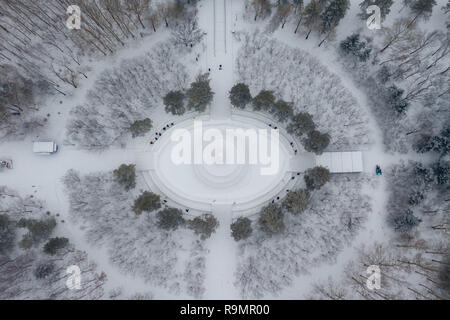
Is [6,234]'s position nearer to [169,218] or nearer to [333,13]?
[169,218]

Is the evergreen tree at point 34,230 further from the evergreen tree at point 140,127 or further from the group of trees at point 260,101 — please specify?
the group of trees at point 260,101

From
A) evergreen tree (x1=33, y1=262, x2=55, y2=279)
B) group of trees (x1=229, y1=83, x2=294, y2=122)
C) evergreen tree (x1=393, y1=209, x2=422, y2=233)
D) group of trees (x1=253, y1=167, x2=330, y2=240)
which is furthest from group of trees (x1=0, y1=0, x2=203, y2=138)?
evergreen tree (x1=393, y1=209, x2=422, y2=233)

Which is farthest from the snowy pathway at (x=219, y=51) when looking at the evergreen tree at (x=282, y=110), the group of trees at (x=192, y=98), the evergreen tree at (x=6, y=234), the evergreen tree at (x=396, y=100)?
the evergreen tree at (x=6, y=234)

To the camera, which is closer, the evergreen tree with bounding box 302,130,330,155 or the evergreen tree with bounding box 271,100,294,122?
the evergreen tree with bounding box 302,130,330,155

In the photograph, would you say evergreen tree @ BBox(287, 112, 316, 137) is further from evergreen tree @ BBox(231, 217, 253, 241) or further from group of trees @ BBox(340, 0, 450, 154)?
evergreen tree @ BBox(231, 217, 253, 241)

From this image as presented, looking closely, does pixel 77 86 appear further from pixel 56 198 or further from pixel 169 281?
pixel 169 281

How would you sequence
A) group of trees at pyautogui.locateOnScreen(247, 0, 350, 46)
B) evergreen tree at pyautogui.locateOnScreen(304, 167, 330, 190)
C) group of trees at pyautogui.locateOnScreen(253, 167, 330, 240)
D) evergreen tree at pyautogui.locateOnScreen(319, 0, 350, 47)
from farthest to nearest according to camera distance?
1. group of trees at pyautogui.locateOnScreen(247, 0, 350, 46)
2. evergreen tree at pyautogui.locateOnScreen(319, 0, 350, 47)
3. evergreen tree at pyautogui.locateOnScreen(304, 167, 330, 190)
4. group of trees at pyautogui.locateOnScreen(253, 167, 330, 240)
